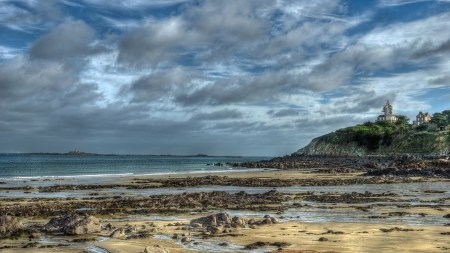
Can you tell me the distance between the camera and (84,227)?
13.6 meters

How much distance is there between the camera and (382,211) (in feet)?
60.6

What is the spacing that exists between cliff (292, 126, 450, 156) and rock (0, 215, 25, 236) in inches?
3885

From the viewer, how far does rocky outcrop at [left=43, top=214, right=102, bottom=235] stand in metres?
13.5

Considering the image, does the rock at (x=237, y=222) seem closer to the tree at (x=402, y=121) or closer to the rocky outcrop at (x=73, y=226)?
the rocky outcrop at (x=73, y=226)

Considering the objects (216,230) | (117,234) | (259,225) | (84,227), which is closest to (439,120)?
(259,225)

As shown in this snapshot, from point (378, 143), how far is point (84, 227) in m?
122

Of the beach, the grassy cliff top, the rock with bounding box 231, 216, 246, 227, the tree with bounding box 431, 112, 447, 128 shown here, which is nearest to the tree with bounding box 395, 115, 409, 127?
the grassy cliff top

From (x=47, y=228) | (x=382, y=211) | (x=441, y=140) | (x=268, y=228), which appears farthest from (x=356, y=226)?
(x=441, y=140)

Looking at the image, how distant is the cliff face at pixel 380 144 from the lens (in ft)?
340

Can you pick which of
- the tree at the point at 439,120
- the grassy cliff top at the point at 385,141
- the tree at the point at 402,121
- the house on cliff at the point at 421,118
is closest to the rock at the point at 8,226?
the grassy cliff top at the point at 385,141

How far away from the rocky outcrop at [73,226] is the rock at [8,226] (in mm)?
917

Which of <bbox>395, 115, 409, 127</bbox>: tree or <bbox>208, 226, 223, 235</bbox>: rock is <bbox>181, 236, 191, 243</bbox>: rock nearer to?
<bbox>208, 226, 223, 235</bbox>: rock

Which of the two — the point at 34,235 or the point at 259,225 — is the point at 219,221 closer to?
the point at 259,225

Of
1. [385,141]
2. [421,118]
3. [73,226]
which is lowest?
[73,226]
